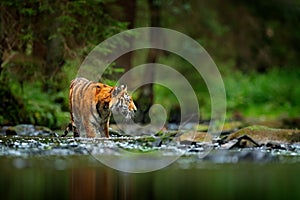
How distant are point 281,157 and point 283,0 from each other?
30.3ft

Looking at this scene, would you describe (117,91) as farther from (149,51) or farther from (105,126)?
(149,51)

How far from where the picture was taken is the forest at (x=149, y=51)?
1162cm

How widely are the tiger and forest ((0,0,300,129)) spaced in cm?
228

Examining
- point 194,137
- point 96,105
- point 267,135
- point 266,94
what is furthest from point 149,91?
point 96,105

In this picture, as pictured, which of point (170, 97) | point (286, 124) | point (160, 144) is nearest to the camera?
point (160, 144)

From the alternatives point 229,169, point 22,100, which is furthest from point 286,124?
point 229,169

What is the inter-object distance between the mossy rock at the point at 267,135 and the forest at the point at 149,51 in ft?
7.89

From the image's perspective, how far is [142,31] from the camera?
588 inches

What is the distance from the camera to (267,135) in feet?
32.3

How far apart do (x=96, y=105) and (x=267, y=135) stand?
8.19 feet

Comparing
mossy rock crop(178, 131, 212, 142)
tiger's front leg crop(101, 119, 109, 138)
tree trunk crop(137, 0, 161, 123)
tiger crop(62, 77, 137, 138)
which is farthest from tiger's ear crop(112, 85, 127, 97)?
tree trunk crop(137, 0, 161, 123)

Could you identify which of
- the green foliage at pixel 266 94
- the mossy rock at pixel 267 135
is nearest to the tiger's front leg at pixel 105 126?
the mossy rock at pixel 267 135

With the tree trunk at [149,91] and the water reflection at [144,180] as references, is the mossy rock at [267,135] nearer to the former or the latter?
the water reflection at [144,180]

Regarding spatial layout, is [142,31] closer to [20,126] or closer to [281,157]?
[20,126]
